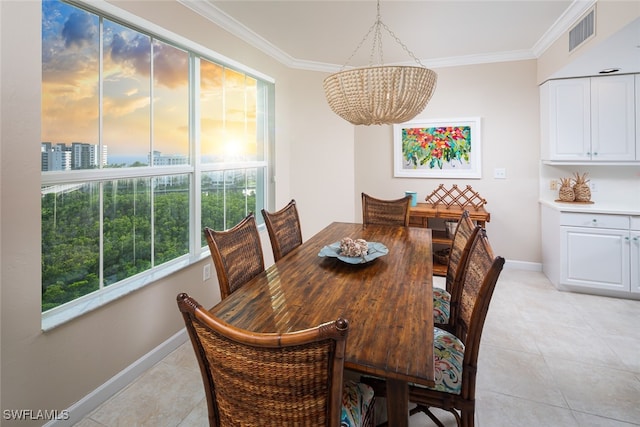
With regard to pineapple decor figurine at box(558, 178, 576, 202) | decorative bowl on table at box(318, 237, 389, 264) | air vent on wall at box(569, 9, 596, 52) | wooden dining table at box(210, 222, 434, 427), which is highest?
air vent on wall at box(569, 9, 596, 52)

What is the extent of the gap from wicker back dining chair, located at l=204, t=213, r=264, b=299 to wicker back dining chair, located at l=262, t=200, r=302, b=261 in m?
0.19

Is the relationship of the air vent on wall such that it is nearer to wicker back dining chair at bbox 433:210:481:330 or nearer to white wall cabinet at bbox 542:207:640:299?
white wall cabinet at bbox 542:207:640:299

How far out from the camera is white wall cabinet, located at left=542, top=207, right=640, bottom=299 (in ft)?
10.1

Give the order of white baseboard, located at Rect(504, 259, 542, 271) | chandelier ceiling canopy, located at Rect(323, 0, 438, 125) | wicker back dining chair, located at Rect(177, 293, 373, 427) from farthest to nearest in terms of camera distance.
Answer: white baseboard, located at Rect(504, 259, 542, 271) < chandelier ceiling canopy, located at Rect(323, 0, 438, 125) < wicker back dining chair, located at Rect(177, 293, 373, 427)

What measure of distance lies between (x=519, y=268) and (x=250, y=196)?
3262 mm

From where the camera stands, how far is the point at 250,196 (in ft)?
11.8

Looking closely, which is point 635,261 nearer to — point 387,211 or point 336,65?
point 387,211

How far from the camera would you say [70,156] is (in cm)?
180

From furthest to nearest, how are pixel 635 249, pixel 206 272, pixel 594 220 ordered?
pixel 594 220 → pixel 635 249 → pixel 206 272

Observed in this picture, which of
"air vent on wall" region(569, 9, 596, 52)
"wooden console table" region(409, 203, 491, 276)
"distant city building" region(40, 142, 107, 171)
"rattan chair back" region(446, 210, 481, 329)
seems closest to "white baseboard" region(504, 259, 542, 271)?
"wooden console table" region(409, 203, 491, 276)

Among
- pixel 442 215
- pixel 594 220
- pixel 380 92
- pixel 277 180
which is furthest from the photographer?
pixel 277 180

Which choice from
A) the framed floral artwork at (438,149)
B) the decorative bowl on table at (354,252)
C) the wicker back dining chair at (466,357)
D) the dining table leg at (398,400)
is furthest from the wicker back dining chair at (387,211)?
the dining table leg at (398,400)

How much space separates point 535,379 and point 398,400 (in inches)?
57.4

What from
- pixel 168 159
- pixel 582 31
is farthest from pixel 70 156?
pixel 582 31
